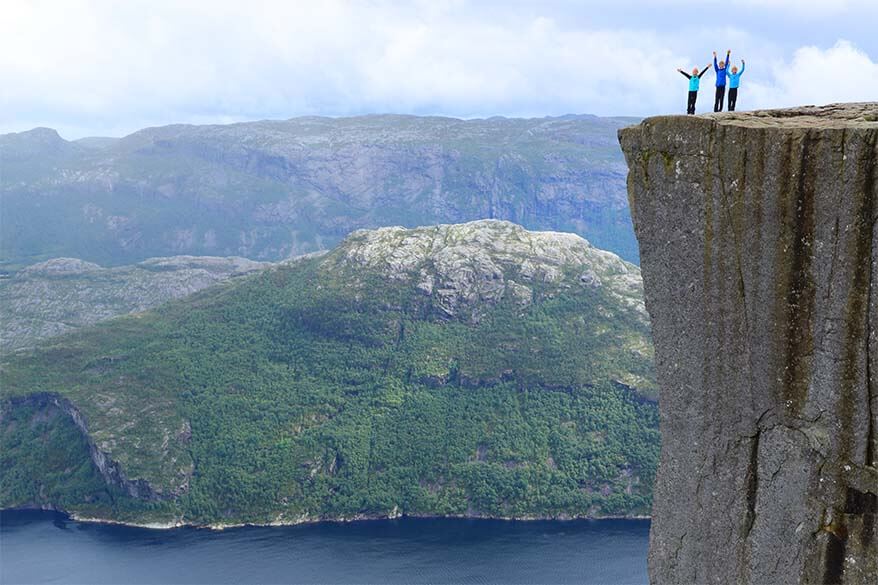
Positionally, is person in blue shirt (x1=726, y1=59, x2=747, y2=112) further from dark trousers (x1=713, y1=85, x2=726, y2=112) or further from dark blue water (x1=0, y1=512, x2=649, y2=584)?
dark blue water (x1=0, y1=512, x2=649, y2=584)

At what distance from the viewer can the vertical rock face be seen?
1155cm

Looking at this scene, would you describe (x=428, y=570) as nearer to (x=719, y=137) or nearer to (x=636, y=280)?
(x=636, y=280)

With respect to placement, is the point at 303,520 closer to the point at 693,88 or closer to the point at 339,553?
the point at 339,553

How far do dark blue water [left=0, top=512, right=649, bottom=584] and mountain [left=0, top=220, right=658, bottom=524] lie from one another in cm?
710

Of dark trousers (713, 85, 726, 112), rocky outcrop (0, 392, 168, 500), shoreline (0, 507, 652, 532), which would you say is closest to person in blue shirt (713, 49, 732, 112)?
dark trousers (713, 85, 726, 112)

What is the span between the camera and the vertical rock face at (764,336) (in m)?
11.5

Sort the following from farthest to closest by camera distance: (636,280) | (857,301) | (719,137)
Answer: (636,280), (719,137), (857,301)

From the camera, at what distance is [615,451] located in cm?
16175

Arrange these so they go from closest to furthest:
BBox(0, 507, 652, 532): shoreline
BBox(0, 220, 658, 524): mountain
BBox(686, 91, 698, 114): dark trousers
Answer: BBox(686, 91, 698, 114): dark trousers, BBox(0, 507, 652, 532): shoreline, BBox(0, 220, 658, 524): mountain

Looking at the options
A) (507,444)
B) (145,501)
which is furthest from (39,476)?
(507,444)

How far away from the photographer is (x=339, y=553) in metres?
134

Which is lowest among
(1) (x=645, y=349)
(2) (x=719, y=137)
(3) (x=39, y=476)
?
(3) (x=39, y=476)

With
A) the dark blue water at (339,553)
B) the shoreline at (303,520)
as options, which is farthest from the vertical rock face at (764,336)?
the shoreline at (303,520)

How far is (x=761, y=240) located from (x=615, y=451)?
155 m
